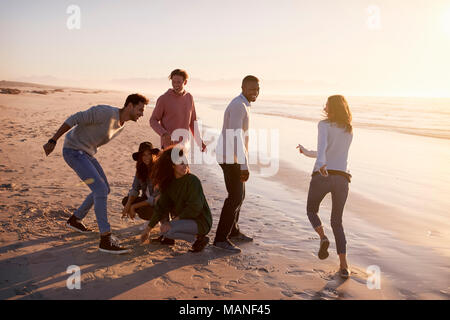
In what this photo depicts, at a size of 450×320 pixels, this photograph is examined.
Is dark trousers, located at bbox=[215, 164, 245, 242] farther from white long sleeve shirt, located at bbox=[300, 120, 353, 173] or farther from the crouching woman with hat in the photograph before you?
white long sleeve shirt, located at bbox=[300, 120, 353, 173]

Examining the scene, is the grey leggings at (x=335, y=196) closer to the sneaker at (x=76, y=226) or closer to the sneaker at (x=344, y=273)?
the sneaker at (x=344, y=273)

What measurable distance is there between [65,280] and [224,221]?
81.8 inches

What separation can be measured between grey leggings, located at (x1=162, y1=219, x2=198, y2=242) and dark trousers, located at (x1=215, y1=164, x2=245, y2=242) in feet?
1.49

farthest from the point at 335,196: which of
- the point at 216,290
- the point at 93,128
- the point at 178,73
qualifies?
the point at 93,128

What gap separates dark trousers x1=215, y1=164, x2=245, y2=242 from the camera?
16.0 feet

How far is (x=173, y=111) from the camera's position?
17.8 ft

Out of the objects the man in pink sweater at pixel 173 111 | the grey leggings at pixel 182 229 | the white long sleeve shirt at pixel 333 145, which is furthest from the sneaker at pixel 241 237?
the white long sleeve shirt at pixel 333 145

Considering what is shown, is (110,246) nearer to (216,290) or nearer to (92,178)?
(92,178)

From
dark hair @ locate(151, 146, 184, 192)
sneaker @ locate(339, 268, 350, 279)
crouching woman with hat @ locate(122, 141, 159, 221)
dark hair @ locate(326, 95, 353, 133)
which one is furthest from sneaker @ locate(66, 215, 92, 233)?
dark hair @ locate(326, 95, 353, 133)

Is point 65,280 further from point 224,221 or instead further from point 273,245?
point 273,245

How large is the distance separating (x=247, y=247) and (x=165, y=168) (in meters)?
1.64

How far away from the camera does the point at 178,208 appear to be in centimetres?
472

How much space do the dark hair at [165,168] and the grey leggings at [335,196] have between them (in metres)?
1.72

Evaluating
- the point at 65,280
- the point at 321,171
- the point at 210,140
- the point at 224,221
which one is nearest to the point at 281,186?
the point at 224,221
